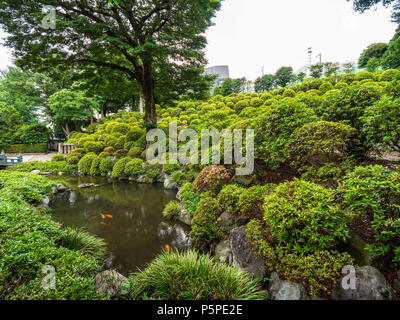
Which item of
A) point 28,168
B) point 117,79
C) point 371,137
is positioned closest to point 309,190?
point 371,137

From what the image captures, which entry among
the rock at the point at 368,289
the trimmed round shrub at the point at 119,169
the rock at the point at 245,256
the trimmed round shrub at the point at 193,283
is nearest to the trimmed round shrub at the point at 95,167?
the trimmed round shrub at the point at 119,169

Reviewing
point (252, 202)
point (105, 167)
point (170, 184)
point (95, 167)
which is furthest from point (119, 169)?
point (252, 202)

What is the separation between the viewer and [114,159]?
34.2 feet

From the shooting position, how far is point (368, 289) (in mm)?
1664

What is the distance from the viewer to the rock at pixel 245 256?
7.36 ft

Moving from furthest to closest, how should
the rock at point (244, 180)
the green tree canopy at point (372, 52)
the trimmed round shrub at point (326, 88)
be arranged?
the green tree canopy at point (372, 52), the trimmed round shrub at point (326, 88), the rock at point (244, 180)

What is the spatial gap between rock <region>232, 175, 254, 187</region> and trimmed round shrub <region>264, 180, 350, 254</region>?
1.66m

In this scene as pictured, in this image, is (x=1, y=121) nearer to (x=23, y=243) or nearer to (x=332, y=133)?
(x=23, y=243)

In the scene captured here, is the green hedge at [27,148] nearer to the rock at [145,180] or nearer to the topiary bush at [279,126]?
the rock at [145,180]

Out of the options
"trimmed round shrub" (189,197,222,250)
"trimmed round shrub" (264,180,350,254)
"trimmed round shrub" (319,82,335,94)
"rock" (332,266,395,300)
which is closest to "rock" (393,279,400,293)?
"rock" (332,266,395,300)

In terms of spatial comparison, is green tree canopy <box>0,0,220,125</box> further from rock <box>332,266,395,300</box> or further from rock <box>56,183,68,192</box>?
rock <box>332,266,395,300</box>

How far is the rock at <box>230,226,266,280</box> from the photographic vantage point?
2.24m

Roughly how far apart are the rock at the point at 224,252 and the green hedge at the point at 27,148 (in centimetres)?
2287

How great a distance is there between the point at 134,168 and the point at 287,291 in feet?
27.4
